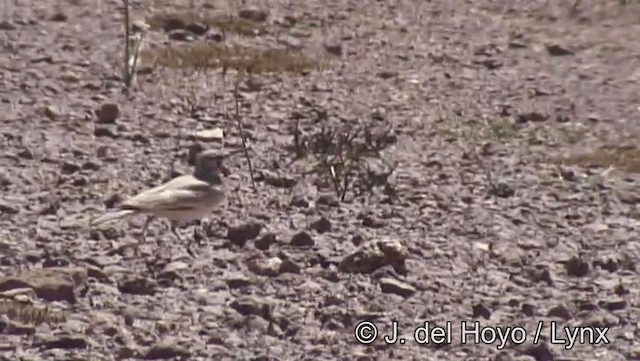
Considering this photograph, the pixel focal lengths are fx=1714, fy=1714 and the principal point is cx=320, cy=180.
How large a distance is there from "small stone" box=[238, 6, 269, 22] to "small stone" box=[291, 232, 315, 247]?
25.0 ft

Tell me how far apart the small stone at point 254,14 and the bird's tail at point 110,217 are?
7.42 m

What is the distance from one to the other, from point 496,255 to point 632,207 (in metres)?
1.54

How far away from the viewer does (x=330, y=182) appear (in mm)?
10500

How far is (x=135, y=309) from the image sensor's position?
25.6 ft

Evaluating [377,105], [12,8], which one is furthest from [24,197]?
A: [12,8]

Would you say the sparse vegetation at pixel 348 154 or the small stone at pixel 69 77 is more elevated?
the sparse vegetation at pixel 348 154

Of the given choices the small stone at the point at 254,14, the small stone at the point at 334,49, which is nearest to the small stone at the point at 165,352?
the small stone at the point at 334,49

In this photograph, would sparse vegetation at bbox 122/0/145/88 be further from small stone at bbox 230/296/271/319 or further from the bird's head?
small stone at bbox 230/296/271/319

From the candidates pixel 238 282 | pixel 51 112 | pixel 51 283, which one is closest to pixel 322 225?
pixel 238 282

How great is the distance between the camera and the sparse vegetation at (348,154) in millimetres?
10352

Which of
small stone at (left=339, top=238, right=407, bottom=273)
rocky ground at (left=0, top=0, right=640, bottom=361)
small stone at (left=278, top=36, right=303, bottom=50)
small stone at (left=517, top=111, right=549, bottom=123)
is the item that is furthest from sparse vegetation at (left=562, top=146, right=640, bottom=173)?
small stone at (left=278, top=36, right=303, bottom=50)

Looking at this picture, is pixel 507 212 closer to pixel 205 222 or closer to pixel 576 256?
pixel 576 256

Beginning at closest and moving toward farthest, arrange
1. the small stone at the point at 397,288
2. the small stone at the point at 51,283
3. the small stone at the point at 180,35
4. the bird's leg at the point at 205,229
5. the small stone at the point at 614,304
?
the small stone at the point at 51,283 → the small stone at the point at 614,304 → the small stone at the point at 397,288 → the bird's leg at the point at 205,229 → the small stone at the point at 180,35

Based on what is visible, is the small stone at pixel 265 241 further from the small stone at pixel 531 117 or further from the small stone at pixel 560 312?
the small stone at pixel 531 117
